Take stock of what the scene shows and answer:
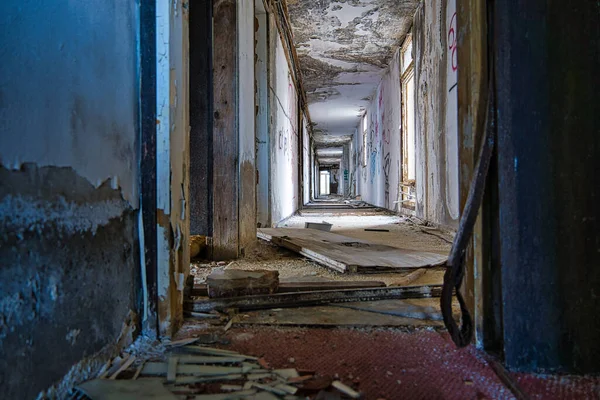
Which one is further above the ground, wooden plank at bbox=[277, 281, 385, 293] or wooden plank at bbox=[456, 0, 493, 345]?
wooden plank at bbox=[456, 0, 493, 345]

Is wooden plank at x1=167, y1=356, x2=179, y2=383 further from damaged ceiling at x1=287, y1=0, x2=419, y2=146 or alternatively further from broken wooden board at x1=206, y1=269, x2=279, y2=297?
damaged ceiling at x1=287, y1=0, x2=419, y2=146

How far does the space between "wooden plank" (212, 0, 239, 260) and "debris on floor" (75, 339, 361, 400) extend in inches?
70.6

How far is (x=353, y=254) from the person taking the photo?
310 centimetres

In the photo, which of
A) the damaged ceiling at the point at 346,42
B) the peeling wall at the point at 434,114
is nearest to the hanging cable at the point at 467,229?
the peeling wall at the point at 434,114

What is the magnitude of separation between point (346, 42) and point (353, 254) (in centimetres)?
607

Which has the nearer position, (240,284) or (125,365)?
(125,365)

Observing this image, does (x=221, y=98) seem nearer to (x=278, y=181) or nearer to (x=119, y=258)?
(x=119, y=258)

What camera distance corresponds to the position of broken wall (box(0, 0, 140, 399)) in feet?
2.81

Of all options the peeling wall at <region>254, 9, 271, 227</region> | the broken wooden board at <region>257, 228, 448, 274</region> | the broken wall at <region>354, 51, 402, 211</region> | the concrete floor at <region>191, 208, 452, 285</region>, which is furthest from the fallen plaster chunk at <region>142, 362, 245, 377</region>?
the broken wall at <region>354, 51, 402, 211</region>

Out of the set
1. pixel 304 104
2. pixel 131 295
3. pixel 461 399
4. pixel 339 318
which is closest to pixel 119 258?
pixel 131 295

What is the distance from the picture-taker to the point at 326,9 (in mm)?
6578

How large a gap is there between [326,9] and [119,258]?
6218mm

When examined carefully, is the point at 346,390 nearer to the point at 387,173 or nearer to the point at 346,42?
the point at 346,42

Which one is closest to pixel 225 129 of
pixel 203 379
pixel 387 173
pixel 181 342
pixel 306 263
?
pixel 306 263
